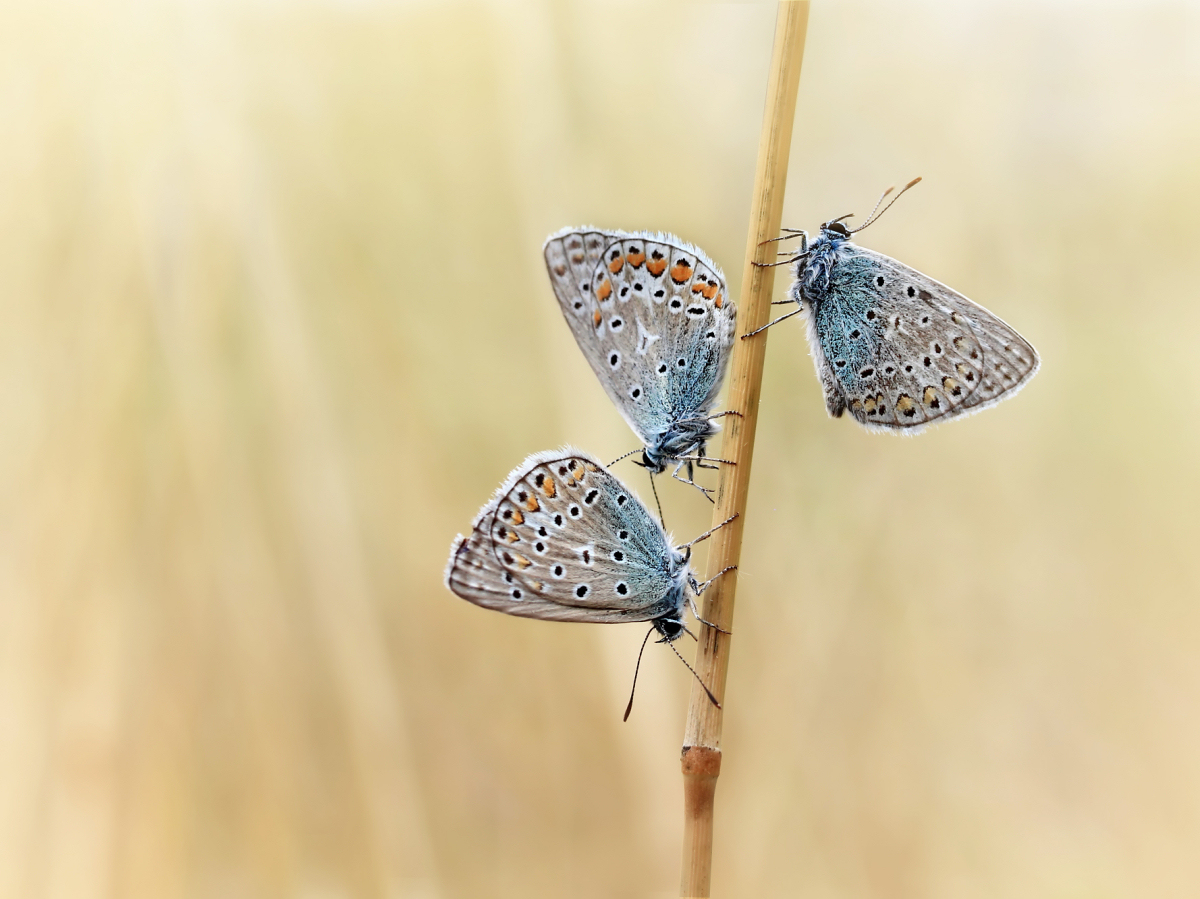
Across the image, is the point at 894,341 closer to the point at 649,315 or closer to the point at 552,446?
the point at 649,315

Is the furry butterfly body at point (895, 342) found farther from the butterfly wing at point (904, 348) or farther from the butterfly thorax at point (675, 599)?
the butterfly thorax at point (675, 599)

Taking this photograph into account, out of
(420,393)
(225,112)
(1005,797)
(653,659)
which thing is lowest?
(1005,797)

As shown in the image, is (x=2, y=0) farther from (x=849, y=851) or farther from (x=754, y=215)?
(x=849, y=851)

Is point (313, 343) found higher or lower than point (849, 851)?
higher

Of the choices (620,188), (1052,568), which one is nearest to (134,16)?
(620,188)

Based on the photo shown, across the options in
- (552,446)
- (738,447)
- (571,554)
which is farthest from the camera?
(552,446)

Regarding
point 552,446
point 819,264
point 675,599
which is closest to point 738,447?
point 675,599
